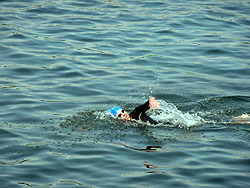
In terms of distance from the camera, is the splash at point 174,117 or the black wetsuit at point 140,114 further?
the splash at point 174,117

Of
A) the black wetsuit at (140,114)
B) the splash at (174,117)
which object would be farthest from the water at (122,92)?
the black wetsuit at (140,114)

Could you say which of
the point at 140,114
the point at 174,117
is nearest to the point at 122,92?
the point at 174,117

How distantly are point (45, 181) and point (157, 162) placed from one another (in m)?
2.42

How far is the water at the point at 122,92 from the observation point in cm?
945

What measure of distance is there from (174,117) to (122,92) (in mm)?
2853

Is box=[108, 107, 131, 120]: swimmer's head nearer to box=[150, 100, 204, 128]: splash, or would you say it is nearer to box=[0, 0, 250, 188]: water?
box=[0, 0, 250, 188]: water

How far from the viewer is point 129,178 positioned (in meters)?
9.04

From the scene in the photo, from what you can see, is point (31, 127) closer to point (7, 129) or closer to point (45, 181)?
point (7, 129)

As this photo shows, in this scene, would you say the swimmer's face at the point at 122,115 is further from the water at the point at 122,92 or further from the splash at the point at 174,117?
the splash at the point at 174,117

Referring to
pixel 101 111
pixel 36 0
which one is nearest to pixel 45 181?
pixel 101 111

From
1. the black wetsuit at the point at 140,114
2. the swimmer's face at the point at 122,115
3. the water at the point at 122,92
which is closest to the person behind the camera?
the water at the point at 122,92

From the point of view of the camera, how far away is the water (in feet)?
31.0

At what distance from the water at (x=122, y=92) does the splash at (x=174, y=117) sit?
0.15 feet

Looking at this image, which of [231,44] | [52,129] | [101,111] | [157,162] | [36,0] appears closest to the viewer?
[157,162]
